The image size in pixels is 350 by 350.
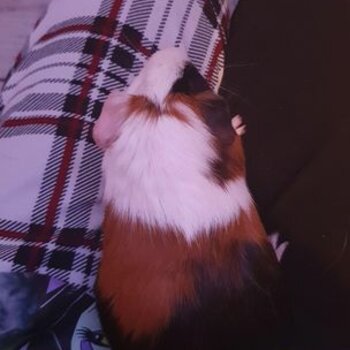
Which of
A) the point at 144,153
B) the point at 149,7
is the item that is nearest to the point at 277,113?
the point at 149,7

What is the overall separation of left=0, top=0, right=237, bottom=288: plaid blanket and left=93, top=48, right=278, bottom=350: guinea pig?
0.14 m

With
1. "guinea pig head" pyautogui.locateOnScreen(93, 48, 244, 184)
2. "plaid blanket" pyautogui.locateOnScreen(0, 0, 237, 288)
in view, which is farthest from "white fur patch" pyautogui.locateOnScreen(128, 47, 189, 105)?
"plaid blanket" pyautogui.locateOnScreen(0, 0, 237, 288)

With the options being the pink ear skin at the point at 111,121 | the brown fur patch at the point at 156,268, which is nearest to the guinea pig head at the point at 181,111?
the pink ear skin at the point at 111,121

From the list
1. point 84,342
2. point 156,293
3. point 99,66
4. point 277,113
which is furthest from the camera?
point 277,113

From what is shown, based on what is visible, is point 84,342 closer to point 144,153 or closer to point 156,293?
point 156,293

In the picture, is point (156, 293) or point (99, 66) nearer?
point (156, 293)

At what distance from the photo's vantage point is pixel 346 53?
136 centimetres

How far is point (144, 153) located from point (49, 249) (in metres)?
0.29

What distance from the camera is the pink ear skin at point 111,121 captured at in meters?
1.04

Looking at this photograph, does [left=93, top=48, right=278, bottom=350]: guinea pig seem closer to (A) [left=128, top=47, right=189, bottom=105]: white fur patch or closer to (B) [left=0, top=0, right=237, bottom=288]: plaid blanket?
(A) [left=128, top=47, right=189, bottom=105]: white fur patch

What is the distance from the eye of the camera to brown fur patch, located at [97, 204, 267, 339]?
3.16 ft

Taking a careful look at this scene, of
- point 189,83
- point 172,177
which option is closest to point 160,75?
point 189,83

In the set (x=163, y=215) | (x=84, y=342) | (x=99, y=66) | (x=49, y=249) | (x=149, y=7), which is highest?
(x=149, y=7)

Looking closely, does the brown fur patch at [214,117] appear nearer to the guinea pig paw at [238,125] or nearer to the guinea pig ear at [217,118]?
the guinea pig ear at [217,118]
